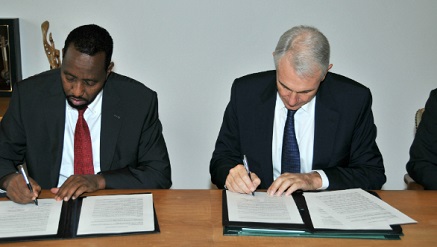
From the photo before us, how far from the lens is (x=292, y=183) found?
2.40 meters

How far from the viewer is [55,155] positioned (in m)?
2.78

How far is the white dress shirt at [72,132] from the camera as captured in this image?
9.30ft

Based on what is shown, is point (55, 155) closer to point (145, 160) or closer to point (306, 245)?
point (145, 160)

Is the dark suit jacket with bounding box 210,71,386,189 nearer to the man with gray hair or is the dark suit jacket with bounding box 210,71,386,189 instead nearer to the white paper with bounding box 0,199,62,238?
the man with gray hair

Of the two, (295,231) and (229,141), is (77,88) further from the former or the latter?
(295,231)

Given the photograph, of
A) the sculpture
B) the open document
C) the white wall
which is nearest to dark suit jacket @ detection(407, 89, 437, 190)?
the open document

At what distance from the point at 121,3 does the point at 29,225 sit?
2.29m

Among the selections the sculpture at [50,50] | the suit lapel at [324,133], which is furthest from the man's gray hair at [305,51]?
the sculpture at [50,50]

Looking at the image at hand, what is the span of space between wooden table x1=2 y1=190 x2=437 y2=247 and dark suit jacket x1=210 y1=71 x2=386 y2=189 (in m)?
0.31

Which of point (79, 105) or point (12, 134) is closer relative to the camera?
point (79, 105)

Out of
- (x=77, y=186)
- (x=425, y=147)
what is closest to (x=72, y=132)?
(x=77, y=186)

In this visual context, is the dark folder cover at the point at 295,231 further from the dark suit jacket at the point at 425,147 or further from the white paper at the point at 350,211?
the dark suit jacket at the point at 425,147

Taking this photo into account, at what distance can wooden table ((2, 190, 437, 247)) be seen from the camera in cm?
199

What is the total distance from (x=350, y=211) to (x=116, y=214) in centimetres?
90
